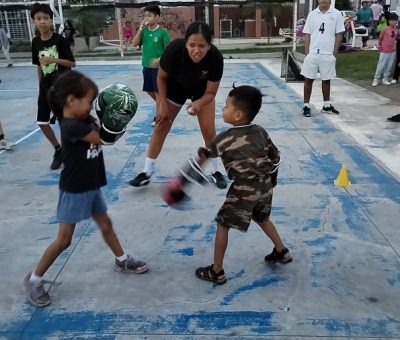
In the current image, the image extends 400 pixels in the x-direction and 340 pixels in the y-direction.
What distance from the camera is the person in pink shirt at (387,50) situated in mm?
10289

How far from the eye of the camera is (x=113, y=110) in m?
2.58

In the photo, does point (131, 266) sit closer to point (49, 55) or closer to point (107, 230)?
point (107, 230)

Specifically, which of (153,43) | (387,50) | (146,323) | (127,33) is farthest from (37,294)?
(127,33)

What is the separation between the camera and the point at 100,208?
287 centimetres

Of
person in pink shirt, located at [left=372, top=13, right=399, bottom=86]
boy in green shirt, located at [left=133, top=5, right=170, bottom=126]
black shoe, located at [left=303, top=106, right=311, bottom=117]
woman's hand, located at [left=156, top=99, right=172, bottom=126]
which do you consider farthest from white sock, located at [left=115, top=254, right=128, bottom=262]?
person in pink shirt, located at [left=372, top=13, right=399, bottom=86]

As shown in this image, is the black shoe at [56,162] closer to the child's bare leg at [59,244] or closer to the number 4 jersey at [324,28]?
the child's bare leg at [59,244]

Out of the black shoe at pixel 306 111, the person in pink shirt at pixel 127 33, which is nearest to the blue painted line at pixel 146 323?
the black shoe at pixel 306 111

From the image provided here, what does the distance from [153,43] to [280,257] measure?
433cm

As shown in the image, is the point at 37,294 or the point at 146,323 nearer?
the point at 146,323

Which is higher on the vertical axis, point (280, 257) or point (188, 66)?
point (188, 66)

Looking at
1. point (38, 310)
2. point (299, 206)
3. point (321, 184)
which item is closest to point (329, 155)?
point (321, 184)

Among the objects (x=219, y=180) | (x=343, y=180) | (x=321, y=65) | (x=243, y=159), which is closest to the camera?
(x=243, y=159)

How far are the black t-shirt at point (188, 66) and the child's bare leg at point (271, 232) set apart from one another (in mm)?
1593

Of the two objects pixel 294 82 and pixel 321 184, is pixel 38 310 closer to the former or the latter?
pixel 321 184
